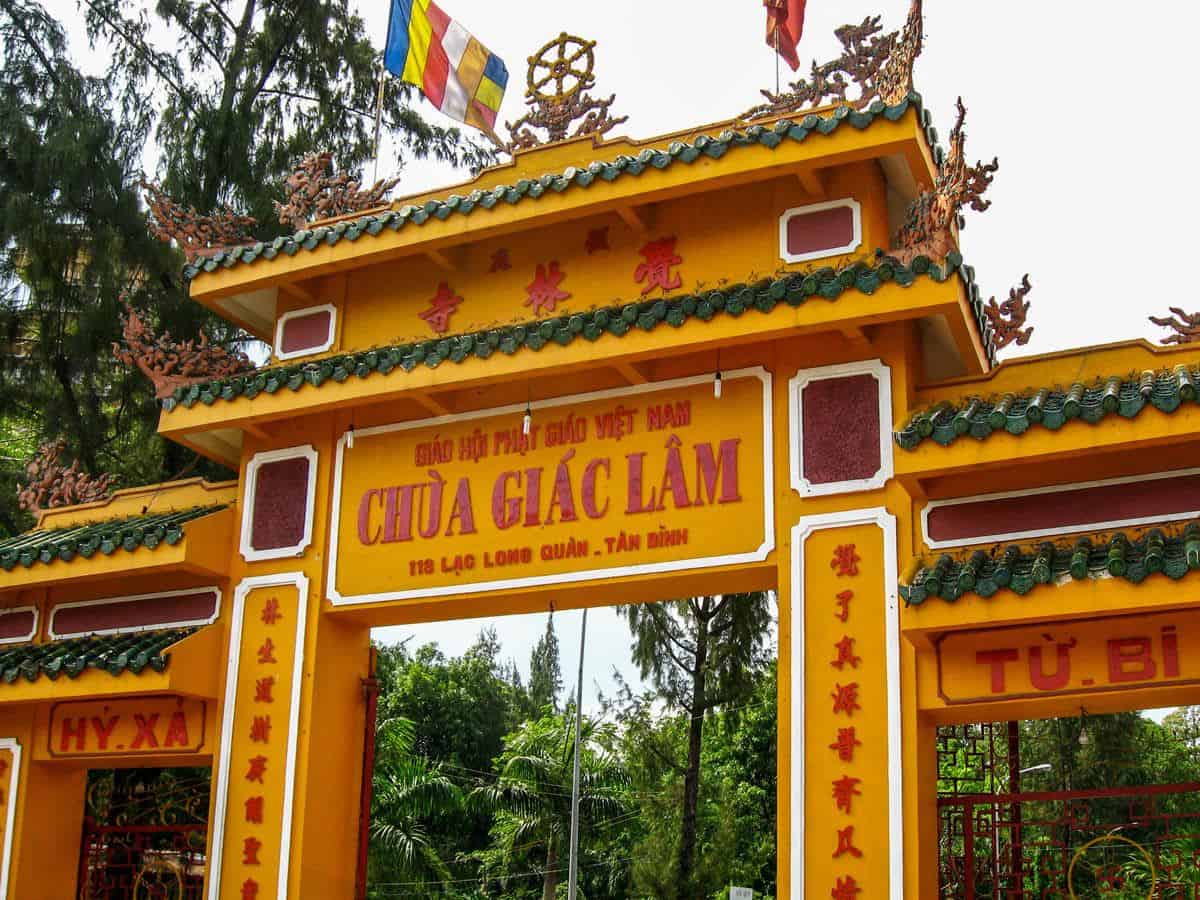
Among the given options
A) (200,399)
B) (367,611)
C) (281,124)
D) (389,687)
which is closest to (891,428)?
(367,611)

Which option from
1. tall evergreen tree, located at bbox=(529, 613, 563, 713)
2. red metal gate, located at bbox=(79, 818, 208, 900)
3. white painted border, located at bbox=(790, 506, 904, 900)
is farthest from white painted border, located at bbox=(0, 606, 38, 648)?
tall evergreen tree, located at bbox=(529, 613, 563, 713)

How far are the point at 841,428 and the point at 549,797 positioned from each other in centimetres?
1348

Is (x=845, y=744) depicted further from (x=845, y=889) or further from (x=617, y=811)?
(x=617, y=811)

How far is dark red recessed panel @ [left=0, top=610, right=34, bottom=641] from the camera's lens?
9.51m

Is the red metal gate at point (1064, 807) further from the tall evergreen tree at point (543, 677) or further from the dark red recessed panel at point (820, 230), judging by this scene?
the tall evergreen tree at point (543, 677)

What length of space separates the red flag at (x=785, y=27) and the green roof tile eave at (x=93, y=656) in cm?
502

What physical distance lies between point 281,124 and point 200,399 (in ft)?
21.2

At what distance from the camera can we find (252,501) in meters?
8.92

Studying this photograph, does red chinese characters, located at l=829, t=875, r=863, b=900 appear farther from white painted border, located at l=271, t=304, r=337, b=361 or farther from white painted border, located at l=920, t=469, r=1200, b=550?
white painted border, located at l=271, t=304, r=337, b=361

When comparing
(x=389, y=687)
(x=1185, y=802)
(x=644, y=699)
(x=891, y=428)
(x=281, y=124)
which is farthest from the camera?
(x=389, y=687)

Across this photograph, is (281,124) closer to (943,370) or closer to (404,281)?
(404,281)

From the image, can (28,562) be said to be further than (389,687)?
No

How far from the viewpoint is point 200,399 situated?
348 inches

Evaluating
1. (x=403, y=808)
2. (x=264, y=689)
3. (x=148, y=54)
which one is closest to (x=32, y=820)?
(x=264, y=689)
